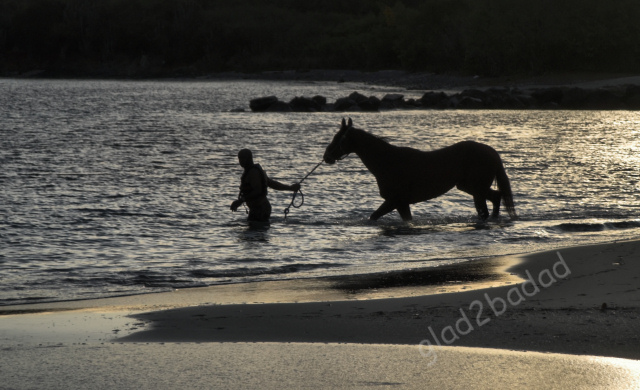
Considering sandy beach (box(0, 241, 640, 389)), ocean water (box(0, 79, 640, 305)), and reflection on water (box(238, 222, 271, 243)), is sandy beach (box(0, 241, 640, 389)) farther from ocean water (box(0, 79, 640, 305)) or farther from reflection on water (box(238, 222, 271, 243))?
A: reflection on water (box(238, 222, 271, 243))

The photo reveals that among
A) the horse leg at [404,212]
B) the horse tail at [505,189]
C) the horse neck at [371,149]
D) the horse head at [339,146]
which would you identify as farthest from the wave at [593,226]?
the horse head at [339,146]

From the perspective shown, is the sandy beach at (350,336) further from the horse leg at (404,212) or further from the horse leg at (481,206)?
the horse leg at (481,206)

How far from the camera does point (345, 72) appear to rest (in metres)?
107

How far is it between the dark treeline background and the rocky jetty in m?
19.1

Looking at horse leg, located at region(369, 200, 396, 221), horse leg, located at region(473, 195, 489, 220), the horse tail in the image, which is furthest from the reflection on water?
the horse tail

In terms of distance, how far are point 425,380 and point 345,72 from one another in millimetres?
103088

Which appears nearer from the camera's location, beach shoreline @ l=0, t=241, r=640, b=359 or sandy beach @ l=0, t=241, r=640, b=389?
sandy beach @ l=0, t=241, r=640, b=389

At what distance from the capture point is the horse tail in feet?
44.9

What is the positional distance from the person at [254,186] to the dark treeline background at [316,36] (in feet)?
196

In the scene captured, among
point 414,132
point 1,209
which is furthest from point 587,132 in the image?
point 1,209

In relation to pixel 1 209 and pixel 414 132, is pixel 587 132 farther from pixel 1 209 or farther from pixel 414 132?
pixel 1 209

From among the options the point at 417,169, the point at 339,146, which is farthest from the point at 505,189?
the point at 339,146

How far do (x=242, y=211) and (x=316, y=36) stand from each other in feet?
434

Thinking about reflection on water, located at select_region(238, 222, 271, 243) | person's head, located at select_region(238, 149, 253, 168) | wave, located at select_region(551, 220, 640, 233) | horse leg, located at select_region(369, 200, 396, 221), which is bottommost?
reflection on water, located at select_region(238, 222, 271, 243)
